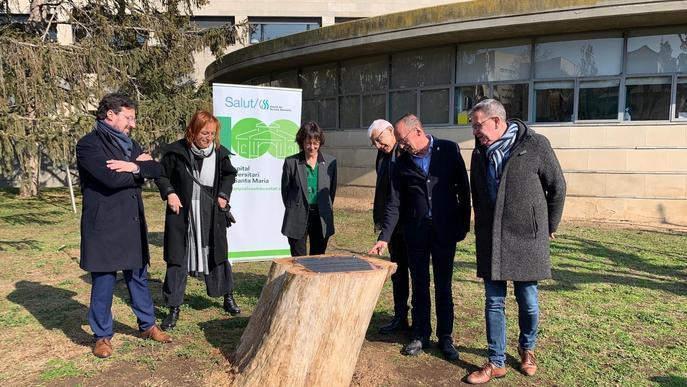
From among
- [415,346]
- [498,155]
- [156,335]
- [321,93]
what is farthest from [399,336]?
[321,93]

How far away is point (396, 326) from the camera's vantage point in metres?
4.60

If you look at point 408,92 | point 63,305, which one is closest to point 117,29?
point 408,92

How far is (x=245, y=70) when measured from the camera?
55.0 ft

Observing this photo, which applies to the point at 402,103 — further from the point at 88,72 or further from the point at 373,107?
the point at 88,72

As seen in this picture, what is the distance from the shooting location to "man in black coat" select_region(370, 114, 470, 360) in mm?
3924

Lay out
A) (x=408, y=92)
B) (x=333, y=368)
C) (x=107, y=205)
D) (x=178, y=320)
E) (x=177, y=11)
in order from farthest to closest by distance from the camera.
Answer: (x=177, y=11) < (x=408, y=92) < (x=178, y=320) < (x=107, y=205) < (x=333, y=368)

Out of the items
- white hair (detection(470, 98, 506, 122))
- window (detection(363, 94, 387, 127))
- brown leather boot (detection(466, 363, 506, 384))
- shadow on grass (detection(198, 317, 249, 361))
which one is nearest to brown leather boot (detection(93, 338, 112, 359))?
shadow on grass (detection(198, 317, 249, 361))

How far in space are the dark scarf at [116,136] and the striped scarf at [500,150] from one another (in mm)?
2612

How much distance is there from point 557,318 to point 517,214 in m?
1.98

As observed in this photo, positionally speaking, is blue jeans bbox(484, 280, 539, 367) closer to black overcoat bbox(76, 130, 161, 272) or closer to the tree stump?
the tree stump

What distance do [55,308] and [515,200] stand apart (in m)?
4.42

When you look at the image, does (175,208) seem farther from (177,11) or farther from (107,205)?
(177,11)

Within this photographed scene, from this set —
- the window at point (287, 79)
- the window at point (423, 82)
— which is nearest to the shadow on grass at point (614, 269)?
the window at point (423, 82)

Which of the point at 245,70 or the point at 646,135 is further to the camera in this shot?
the point at 245,70
